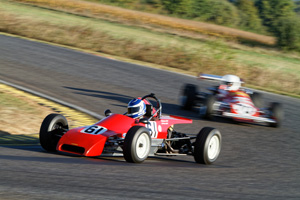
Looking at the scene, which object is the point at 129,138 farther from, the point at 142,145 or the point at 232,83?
the point at 232,83

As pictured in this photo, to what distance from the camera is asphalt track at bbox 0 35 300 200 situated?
198 inches

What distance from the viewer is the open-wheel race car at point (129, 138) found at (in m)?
6.72

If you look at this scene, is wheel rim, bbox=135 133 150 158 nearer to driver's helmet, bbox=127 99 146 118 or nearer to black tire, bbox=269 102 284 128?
driver's helmet, bbox=127 99 146 118

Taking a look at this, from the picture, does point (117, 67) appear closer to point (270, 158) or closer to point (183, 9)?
point (270, 158)

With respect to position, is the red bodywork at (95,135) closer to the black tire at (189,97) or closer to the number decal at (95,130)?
the number decal at (95,130)

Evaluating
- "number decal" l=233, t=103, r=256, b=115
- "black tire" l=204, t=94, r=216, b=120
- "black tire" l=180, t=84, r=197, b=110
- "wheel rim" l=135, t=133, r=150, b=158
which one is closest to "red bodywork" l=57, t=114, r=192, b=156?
"wheel rim" l=135, t=133, r=150, b=158

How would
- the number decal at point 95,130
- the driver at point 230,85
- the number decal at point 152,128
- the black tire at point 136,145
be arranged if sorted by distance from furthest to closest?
the driver at point 230,85 → the number decal at point 152,128 → the number decal at point 95,130 → the black tire at point 136,145

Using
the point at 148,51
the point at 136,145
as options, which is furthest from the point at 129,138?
the point at 148,51

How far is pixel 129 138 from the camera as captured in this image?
6.52 m

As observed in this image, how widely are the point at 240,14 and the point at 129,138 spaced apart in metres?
75.1

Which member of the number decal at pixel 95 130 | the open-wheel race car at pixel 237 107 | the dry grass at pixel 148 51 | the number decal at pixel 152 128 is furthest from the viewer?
the dry grass at pixel 148 51

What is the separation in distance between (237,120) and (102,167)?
7022 millimetres

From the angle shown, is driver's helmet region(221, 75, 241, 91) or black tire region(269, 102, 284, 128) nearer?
black tire region(269, 102, 284, 128)

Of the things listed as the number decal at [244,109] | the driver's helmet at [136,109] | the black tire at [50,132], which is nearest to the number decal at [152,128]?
the driver's helmet at [136,109]
